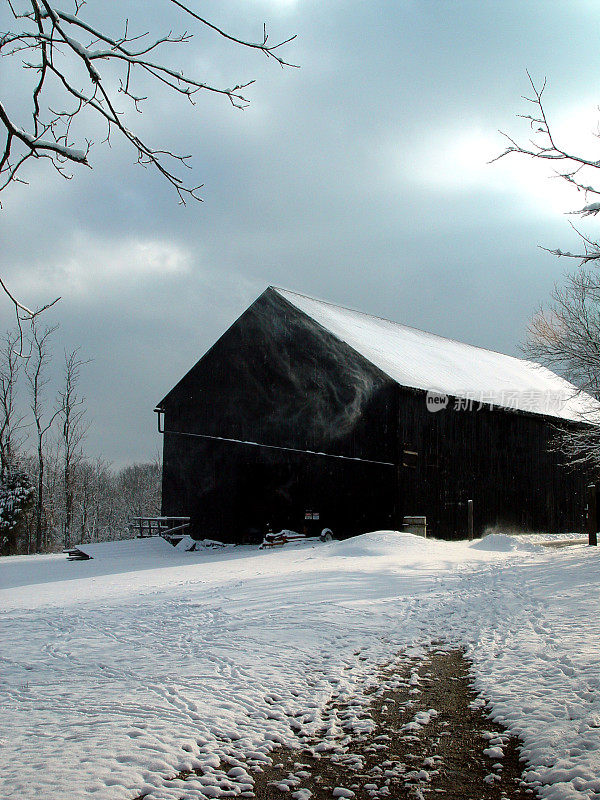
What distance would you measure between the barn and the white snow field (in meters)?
6.54

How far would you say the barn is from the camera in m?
18.9

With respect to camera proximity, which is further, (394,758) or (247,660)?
(247,660)

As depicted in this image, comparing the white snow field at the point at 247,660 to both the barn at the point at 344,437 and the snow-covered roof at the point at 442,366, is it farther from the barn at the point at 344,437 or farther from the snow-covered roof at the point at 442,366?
the snow-covered roof at the point at 442,366

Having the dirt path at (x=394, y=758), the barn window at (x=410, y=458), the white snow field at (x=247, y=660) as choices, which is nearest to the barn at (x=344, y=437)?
the barn window at (x=410, y=458)

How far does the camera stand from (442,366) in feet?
80.2

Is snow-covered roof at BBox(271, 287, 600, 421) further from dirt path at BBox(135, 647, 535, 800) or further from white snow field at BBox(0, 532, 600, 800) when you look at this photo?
dirt path at BBox(135, 647, 535, 800)

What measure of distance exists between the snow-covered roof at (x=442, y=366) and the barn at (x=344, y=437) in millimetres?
134

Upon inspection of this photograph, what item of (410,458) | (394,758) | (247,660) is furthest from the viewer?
(410,458)

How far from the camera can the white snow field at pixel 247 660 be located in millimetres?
3926

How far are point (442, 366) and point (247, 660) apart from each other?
19.6m

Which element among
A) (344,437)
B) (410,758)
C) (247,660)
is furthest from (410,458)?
(410,758)

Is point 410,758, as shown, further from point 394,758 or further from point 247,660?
point 247,660

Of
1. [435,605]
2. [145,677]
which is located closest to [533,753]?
[145,677]

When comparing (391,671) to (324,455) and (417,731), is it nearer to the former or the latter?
(417,731)
